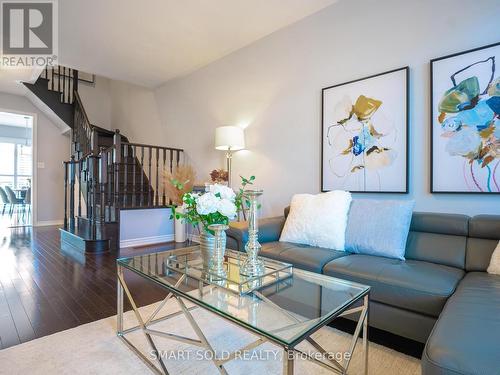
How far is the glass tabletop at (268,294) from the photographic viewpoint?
0.95m

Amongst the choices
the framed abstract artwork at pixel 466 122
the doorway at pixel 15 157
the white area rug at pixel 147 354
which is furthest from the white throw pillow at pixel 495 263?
the doorway at pixel 15 157

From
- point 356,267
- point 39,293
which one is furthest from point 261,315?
point 39,293

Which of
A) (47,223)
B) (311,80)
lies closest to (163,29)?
(311,80)

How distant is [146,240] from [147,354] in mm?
2931

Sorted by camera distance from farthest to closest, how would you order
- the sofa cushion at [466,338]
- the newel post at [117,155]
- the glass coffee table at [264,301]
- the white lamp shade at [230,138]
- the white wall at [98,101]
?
the white wall at [98,101], the newel post at [117,155], the white lamp shade at [230,138], the glass coffee table at [264,301], the sofa cushion at [466,338]

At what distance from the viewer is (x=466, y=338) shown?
2.83 feet

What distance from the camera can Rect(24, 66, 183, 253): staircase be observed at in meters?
3.83

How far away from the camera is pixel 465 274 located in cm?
164

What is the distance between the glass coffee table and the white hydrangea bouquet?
290 millimetres

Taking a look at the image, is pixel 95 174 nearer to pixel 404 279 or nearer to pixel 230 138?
pixel 230 138

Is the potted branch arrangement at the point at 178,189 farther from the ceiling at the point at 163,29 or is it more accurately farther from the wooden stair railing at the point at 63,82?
the wooden stair railing at the point at 63,82

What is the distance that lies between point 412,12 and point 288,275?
8.01 ft

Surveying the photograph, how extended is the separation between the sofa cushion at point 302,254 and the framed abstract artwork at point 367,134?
837 mm

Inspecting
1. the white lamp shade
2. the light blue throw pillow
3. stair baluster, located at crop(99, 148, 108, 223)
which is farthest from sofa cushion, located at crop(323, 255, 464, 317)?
stair baluster, located at crop(99, 148, 108, 223)
